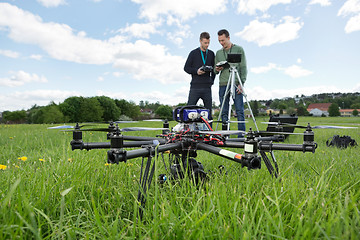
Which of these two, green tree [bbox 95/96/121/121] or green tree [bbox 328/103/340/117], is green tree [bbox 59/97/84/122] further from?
green tree [bbox 328/103/340/117]

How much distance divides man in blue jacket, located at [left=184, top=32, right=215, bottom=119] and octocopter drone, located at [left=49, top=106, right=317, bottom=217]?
350cm

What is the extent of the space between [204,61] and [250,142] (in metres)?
5.47

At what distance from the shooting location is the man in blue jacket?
6.70 metres

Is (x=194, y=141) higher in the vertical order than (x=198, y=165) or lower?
higher

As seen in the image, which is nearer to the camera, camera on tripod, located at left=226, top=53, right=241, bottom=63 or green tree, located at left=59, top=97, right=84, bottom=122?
camera on tripod, located at left=226, top=53, right=241, bottom=63

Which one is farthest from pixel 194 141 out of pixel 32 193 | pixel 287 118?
pixel 287 118

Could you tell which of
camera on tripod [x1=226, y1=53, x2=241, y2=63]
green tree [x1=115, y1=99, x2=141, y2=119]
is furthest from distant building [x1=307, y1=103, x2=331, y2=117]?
camera on tripod [x1=226, y1=53, x2=241, y2=63]

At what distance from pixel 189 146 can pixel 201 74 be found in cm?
429

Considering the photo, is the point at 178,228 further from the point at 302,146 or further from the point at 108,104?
the point at 108,104

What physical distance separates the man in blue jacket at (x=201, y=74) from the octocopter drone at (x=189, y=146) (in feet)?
11.5

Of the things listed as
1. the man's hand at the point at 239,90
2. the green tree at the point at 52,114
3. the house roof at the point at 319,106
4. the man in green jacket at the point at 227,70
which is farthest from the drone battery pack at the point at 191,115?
the house roof at the point at 319,106

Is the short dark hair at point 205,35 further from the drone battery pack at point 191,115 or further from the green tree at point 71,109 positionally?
the green tree at point 71,109

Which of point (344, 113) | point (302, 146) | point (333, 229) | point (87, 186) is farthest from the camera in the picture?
point (344, 113)

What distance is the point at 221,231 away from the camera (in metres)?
1.58
